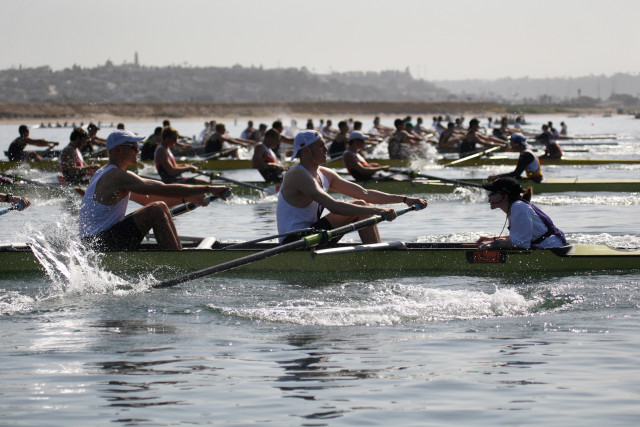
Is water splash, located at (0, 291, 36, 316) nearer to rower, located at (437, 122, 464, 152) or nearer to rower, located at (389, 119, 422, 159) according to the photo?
rower, located at (389, 119, 422, 159)

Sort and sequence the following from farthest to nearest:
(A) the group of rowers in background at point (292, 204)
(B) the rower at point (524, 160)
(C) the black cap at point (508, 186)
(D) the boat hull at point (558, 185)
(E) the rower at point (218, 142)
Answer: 1. (E) the rower at point (218, 142)
2. (D) the boat hull at point (558, 185)
3. (B) the rower at point (524, 160)
4. (A) the group of rowers in background at point (292, 204)
5. (C) the black cap at point (508, 186)

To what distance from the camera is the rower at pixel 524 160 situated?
18.1 meters

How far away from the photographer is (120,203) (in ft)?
33.7

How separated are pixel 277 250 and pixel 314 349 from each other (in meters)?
2.00

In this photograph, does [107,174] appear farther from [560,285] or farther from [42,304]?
[560,285]

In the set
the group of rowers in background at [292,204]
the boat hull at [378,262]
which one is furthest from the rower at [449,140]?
the boat hull at [378,262]

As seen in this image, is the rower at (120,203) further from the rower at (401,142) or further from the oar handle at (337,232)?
the rower at (401,142)

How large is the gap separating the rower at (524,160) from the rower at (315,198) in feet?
24.9

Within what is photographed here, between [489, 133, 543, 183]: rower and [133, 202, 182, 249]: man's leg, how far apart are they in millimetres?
8908

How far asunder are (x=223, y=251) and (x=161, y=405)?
157 inches

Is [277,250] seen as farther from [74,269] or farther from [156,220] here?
[74,269]

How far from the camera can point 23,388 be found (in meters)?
6.73

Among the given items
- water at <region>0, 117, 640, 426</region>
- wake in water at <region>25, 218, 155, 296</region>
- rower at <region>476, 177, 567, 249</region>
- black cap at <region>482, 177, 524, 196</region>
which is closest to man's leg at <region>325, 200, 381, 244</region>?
water at <region>0, 117, 640, 426</region>

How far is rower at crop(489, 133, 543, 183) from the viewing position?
59.4 ft
